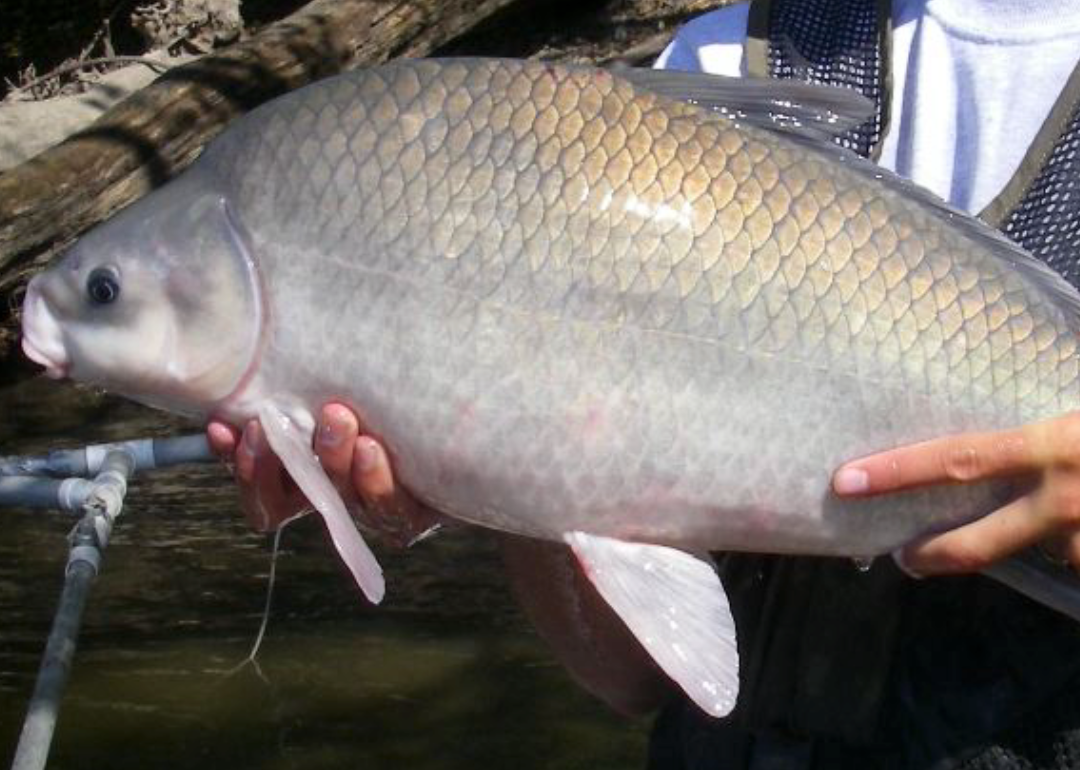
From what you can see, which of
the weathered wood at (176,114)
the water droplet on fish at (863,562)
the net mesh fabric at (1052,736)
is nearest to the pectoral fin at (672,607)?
the water droplet on fish at (863,562)

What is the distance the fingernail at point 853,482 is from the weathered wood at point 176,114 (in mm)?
3943

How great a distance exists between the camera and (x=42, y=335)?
1860mm

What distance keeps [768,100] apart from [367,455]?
1.68ft

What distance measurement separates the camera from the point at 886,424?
1719 millimetres

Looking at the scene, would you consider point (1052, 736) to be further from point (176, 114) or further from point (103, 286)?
point (176, 114)

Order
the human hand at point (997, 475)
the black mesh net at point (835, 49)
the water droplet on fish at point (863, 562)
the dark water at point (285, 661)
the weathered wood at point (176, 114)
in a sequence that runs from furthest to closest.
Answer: the weathered wood at point (176, 114) → the dark water at point (285, 661) → the black mesh net at point (835, 49) → the water droplet on fish at point (863, 562) → the human hand at point (997, 475)

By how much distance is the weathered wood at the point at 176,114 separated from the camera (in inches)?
208

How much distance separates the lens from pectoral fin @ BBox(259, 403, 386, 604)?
177 cm

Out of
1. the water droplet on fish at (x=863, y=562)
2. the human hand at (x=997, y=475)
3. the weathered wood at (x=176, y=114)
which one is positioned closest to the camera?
the human hand at (x=997, y=475)

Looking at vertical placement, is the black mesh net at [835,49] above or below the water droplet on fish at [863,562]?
Result: above

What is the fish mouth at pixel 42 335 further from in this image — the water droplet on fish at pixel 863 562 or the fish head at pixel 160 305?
the water droplet on fish at pixel 863 562

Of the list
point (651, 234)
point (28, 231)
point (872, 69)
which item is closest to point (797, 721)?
point (651, 234)

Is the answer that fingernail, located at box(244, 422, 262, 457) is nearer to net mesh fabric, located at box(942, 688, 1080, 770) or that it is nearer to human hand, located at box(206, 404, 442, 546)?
human hand, located at box(206, 404, 442, 546)

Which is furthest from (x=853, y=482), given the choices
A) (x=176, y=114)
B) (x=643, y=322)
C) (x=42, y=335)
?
(x=176, y=114)
